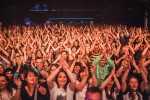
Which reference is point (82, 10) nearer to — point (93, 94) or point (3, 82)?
point (93, 94)

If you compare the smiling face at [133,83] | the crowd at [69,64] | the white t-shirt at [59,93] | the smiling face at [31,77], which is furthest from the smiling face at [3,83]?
the smiling face at [133,83]

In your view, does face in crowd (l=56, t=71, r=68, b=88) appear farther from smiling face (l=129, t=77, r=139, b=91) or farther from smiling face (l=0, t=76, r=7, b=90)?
smiling face (l=129, t=77, r=139, b=91)

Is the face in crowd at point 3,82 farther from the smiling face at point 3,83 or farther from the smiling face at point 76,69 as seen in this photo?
the smiling face at point 76,69

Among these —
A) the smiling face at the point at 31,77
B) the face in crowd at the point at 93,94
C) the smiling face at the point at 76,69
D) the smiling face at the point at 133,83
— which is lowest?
the face in crowd at the point at 93,94

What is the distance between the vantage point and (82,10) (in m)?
3.46

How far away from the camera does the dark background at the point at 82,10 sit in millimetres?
3445

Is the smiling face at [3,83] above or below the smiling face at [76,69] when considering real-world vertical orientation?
below

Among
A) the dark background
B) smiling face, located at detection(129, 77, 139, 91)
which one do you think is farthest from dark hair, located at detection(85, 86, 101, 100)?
the dark background

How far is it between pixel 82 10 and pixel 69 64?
498mm

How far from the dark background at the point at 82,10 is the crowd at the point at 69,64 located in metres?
0.07

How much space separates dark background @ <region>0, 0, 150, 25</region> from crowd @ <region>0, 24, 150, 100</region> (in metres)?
0.07

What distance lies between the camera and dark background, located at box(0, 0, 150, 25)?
3.45 meters

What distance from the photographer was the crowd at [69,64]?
3436 mm

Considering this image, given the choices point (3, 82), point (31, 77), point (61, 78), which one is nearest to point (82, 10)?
point (61, 78)
